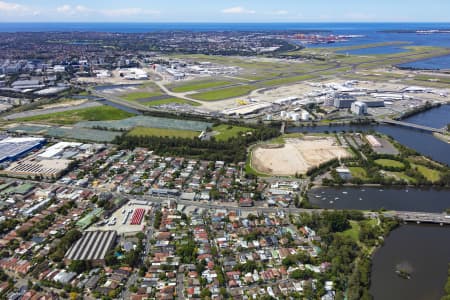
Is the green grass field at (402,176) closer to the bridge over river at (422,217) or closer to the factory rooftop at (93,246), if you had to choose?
the bridge over river at (422,217)

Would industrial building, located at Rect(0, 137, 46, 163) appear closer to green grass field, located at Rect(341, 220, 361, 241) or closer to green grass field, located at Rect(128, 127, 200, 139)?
green grass field, located at Rect(128, 127, 200, 139)

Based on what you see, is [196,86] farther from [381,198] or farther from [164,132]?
[381,198]

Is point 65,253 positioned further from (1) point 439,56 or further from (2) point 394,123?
(1) point 439,56

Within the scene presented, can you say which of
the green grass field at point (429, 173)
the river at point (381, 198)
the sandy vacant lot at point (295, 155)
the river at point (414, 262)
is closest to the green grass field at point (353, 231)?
the river at point (414, 262)

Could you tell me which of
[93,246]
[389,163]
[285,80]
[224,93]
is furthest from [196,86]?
[93,246]

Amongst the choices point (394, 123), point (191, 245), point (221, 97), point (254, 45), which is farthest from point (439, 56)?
point (191, 245)

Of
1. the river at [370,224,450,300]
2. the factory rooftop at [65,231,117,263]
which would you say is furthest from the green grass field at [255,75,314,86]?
the factory rooftop at [65,231,117,263]

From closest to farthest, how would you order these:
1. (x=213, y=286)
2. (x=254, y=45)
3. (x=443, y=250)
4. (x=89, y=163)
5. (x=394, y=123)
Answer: (x=213, y=286) → (x=443, y=250) → (x=89, y=163) → (x=394, y=123) → (x=254, y=45)
